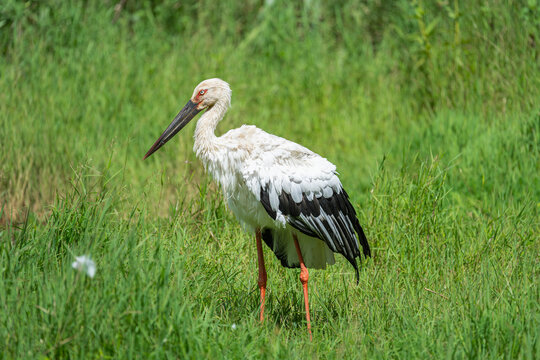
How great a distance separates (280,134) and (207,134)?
9.11 ft

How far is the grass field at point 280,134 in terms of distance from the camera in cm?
309

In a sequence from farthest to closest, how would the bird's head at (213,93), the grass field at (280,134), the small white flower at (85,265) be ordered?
the bird's head at (213,93), the grass field at (280,134), the small white flower at (85,265)

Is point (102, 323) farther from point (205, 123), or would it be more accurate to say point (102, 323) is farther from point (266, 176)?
point (205, 123)

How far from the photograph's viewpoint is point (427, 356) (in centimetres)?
314

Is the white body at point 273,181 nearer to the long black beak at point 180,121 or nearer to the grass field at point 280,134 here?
the long black beak at point 180,121

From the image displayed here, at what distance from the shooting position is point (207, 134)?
13.1 ft

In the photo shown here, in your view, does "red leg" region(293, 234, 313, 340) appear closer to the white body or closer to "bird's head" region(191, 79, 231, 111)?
the white body

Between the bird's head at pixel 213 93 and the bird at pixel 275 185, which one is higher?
the bird's head at pixel 213 93

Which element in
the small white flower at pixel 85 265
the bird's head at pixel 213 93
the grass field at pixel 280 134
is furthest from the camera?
the bird's head at pixel 213 93

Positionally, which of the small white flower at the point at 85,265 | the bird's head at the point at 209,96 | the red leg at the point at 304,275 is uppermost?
the bird's head at the point at 209,96

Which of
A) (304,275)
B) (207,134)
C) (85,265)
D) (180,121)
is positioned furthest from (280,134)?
(85,265)

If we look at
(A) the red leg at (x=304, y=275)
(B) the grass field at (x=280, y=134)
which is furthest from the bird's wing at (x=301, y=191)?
(B) the grass field at (x=280, y=134)

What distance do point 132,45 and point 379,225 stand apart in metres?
4.28

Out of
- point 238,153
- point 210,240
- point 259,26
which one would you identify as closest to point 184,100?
point 259,26
